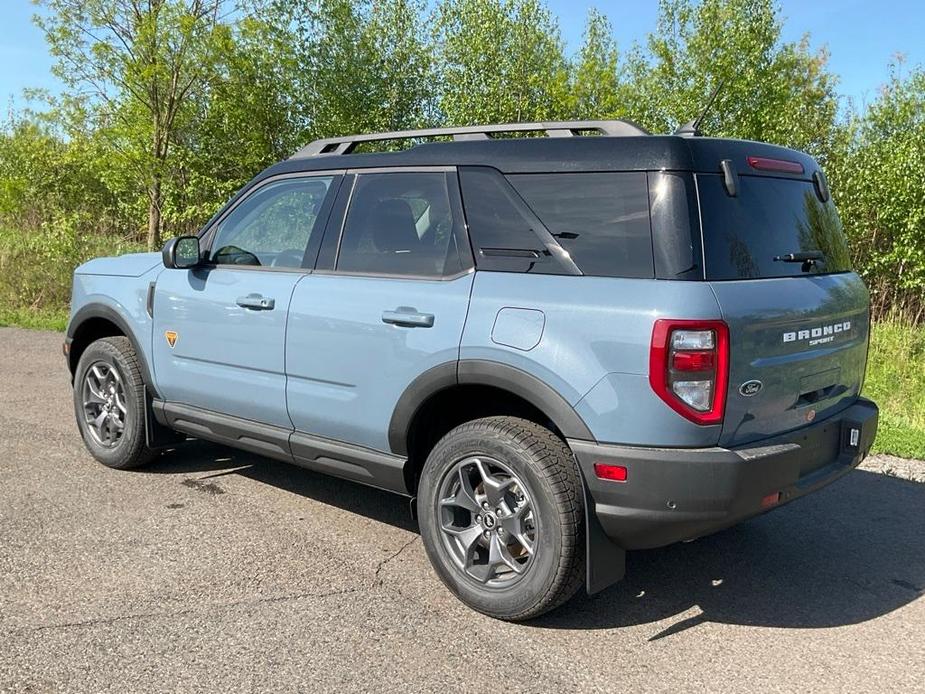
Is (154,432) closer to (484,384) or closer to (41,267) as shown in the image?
(484,384)

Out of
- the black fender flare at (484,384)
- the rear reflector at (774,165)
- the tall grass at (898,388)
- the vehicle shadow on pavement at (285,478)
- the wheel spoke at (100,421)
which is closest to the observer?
the black fender flare at (484,384)

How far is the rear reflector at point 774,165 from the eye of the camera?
3393 mm

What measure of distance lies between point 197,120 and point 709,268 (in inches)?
600

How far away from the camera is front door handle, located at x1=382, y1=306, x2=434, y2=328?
3586mm

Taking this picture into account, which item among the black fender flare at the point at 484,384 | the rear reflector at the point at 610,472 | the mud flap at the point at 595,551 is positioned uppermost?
the black fender flare at the point at 484,384

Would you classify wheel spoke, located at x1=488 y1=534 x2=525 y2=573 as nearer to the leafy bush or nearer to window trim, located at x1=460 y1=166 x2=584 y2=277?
window trim, located at x1=460 y1=166 x2=584 y2=277

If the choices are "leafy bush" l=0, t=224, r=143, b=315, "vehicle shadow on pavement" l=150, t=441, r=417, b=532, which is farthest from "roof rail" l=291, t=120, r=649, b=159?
"leafy bush" l=0, t=224, r=143, b=315

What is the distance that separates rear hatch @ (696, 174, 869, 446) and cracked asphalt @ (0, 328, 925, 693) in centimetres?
88

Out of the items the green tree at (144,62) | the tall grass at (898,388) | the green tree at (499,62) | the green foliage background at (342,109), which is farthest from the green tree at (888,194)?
the green tree at (144,62)

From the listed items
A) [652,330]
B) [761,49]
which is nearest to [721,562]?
[652,330]

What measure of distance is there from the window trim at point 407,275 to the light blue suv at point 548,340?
0.04ft

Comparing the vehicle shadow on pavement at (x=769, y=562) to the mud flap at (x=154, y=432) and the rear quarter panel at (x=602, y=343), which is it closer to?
the mud flap at (x=154, y=432)

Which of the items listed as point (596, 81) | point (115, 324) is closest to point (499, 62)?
point (596, 81)

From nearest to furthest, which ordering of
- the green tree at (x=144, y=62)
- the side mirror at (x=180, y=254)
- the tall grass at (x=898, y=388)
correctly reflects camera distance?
the side mirror at (x=180, y=254)
the tall grass at (x=898, y=388)
the green tree at (x=144, y=62)
